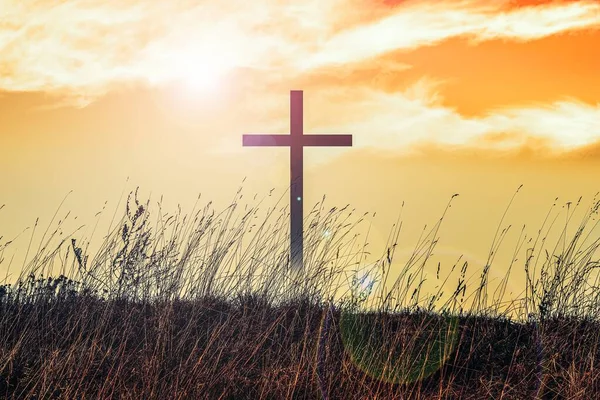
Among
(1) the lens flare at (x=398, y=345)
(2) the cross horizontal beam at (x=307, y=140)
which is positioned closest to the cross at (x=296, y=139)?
(2) the cross horizontal beam at (x=307, y=140)

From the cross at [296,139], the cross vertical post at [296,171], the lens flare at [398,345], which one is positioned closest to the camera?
the lens flare at [398,345]

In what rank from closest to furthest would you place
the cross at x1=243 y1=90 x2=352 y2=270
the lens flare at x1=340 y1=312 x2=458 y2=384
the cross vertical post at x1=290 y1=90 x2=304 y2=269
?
the lens flare at x1=340 y1=312 x2=458 y2=384 → the cross vertical post at x1=290 y1=90 x2=304 y2=269 → the cross at x1=243 y1=90 x2=352 y2=270

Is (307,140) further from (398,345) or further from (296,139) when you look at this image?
(398,345)

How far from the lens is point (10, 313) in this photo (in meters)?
6.48

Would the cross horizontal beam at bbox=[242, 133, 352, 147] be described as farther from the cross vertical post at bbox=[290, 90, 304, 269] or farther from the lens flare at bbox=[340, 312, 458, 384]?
the lens flare at bbox=[340, 312, 458, 384]

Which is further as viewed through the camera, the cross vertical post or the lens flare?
the cross vertical post

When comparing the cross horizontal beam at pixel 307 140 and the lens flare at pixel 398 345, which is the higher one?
the cross horizontal beam at pixel 307 140

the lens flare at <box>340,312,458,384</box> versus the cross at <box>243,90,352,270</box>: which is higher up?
the cross at <box>243,90,352,270</box>

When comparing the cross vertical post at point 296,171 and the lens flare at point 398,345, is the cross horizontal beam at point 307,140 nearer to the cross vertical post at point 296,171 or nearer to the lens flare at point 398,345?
the cross vertical post at point 296,171

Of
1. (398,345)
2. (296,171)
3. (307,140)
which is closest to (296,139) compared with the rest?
(307,140)

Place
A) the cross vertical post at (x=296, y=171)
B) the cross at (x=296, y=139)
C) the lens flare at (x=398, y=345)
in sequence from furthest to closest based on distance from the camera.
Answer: the cross at (x=296, y=139)
the cross vertical post at (x=296, y=171)
the lens flare at (x=398, y=345)

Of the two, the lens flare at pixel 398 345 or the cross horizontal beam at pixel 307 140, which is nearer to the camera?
the lens flare at pixel 398 345

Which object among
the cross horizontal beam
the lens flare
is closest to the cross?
the cross horizontal beam

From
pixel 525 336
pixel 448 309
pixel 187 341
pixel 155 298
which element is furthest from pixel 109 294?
pixel 525 336
